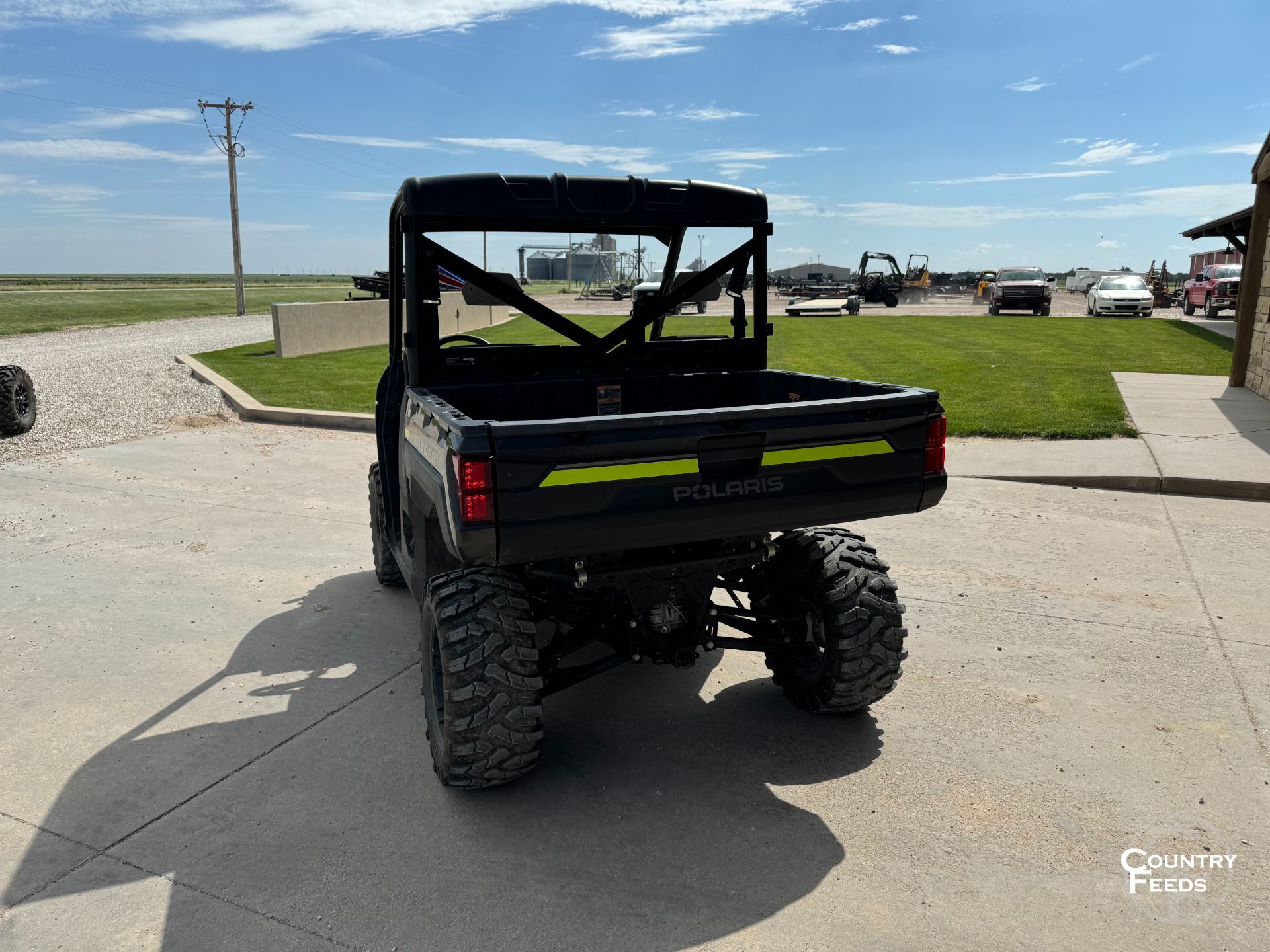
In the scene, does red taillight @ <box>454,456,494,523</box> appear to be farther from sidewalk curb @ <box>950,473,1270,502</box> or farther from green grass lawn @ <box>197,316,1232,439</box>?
sidewalk curb @ <box>950,473,1270,502</box>

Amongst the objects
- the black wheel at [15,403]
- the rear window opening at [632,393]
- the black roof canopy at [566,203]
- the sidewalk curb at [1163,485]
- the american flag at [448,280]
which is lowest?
the sidewalk curb at [1163,485]

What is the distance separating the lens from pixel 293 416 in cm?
1160

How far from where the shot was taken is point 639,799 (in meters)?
3.38

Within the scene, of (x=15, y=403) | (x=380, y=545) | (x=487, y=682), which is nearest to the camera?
(x=487, y=682)

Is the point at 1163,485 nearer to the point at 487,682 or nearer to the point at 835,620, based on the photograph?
the point at 835,620

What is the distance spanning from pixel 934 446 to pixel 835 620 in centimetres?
79

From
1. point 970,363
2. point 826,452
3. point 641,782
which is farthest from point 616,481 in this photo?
point 970,363

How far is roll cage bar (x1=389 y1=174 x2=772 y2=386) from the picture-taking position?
3916mm

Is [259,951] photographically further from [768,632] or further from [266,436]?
[266,436]

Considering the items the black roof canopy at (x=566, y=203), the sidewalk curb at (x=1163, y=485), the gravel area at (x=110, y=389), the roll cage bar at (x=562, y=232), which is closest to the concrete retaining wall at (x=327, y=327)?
the gravel area at (x=110, y=389)

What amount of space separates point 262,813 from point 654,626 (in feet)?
5.09

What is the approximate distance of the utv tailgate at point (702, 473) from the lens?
2.89 m

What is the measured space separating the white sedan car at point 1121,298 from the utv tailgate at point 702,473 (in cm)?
3067

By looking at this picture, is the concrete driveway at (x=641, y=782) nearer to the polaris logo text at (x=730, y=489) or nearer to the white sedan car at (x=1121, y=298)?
the polaris logo text at (x=730, y=489)
